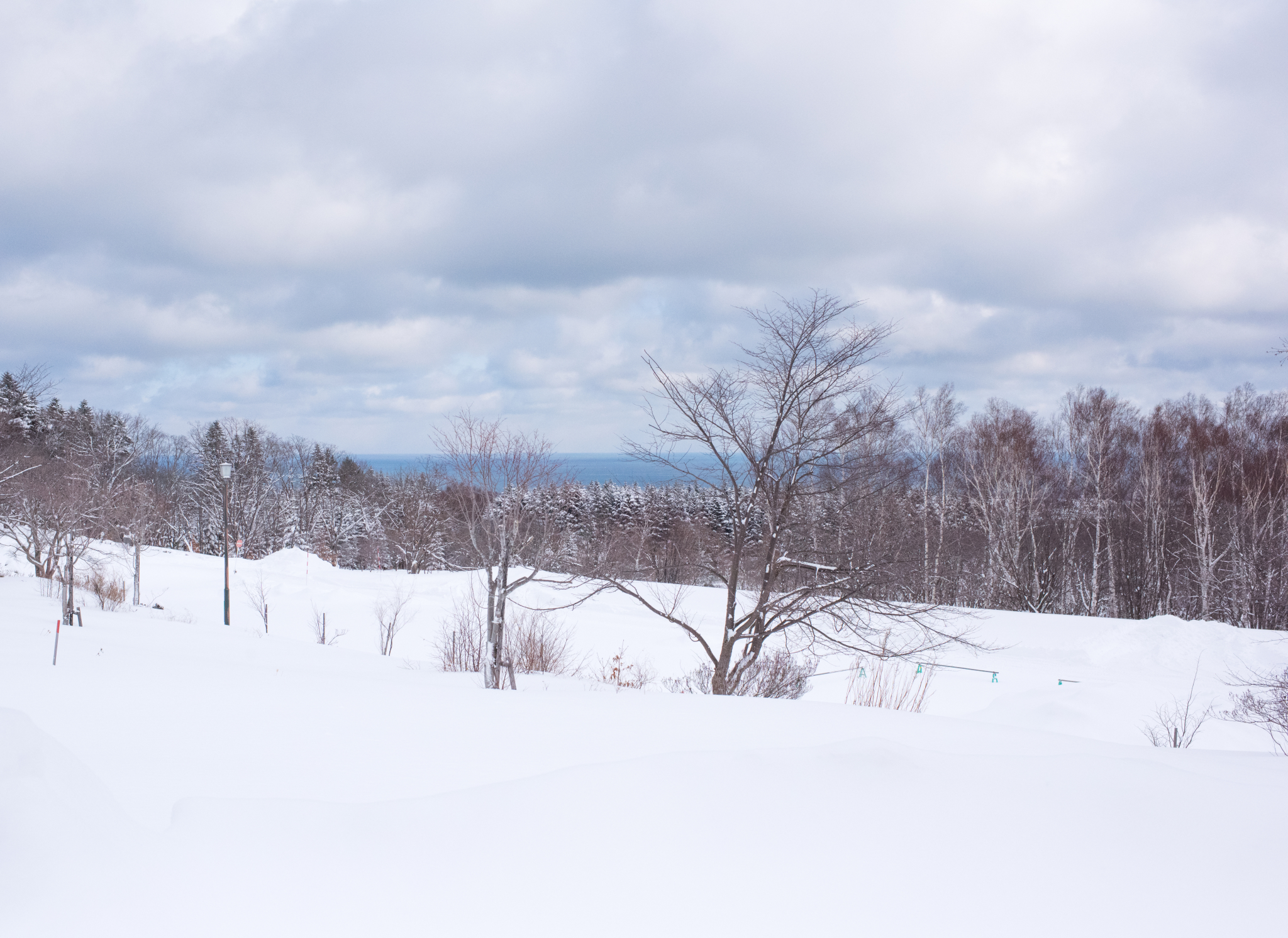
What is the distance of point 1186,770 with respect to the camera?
14.0ft

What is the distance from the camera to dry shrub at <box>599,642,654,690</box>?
12.0 meters

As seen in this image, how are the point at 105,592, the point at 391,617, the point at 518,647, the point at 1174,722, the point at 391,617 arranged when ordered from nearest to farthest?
the point at 1174,722 → the point at 518,647 → the point at 105,592 → the point at 391,617 → the point at 391,617

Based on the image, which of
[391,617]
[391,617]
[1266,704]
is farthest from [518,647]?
[1266,704]

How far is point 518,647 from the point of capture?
16594mm

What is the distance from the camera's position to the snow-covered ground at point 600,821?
2922 millimetres

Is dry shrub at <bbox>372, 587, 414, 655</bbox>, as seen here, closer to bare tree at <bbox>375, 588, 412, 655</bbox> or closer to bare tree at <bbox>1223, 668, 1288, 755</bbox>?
bare tree at <bbox>375, 588, 412, 655</bbox>

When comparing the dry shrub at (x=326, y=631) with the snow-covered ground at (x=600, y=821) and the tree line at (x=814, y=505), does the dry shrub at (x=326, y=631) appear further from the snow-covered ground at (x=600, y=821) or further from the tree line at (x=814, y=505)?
the snow-covered ground at (x=600, y=821)

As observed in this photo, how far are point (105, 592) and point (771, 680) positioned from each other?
2117cm

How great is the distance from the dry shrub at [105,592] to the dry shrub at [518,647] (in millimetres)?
9161

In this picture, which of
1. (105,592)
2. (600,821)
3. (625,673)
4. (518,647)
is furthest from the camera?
(105,592)

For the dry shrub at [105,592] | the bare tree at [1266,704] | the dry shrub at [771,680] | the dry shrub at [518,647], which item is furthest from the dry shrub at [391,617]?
the bare tree at [1266,704]

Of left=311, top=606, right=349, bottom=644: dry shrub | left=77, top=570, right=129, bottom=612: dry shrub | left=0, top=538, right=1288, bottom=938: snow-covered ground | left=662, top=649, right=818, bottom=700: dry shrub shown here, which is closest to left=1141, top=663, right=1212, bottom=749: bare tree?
left=662, top=649, right=818, bottom=700: dry shrub

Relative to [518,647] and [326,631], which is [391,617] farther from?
[518,647]

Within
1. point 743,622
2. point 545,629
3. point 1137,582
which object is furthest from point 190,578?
point 1137,582
